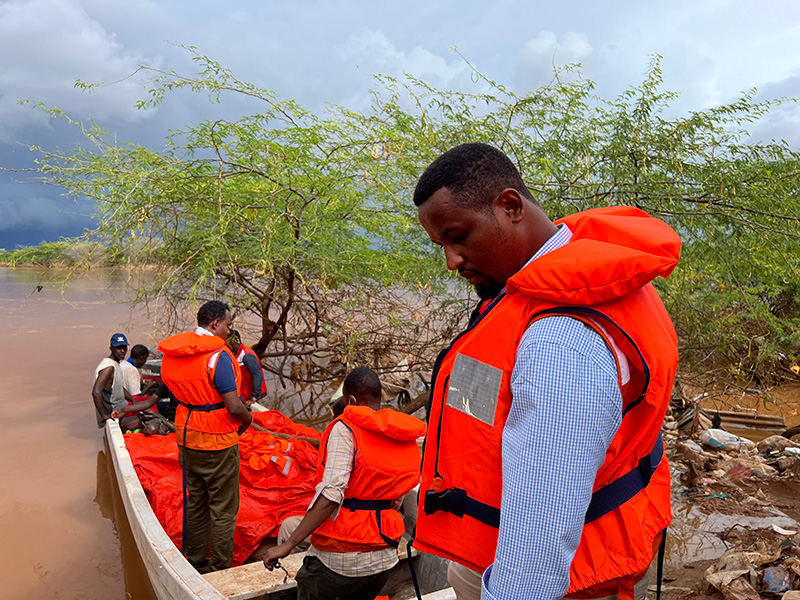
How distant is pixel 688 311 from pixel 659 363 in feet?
18.3

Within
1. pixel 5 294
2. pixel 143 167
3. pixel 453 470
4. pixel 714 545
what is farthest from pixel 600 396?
pixel 5 294

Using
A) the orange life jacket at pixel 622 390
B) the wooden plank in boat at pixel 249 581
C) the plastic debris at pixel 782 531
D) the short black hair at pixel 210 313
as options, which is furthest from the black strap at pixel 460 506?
the plastic debris at pixel 782 531

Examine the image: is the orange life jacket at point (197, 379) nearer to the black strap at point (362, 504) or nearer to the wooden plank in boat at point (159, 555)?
the wooden plank in boat at point (159, 555)

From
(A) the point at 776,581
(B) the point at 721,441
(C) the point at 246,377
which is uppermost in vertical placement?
(C) the point at 246,377


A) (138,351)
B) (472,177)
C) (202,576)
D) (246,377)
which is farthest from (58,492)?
(472,177)

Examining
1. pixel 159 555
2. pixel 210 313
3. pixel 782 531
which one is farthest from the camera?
pixel 782 531

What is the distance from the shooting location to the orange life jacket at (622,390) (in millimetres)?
1092

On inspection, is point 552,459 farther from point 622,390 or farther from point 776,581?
point 776,581

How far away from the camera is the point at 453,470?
1.26m

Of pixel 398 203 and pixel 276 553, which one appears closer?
pixel 276 553

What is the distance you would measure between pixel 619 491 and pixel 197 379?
3289 mm

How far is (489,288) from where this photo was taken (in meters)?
1.37

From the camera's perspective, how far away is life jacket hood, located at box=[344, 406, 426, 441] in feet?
9.09

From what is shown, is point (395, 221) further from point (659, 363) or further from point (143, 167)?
point (659, 363)
